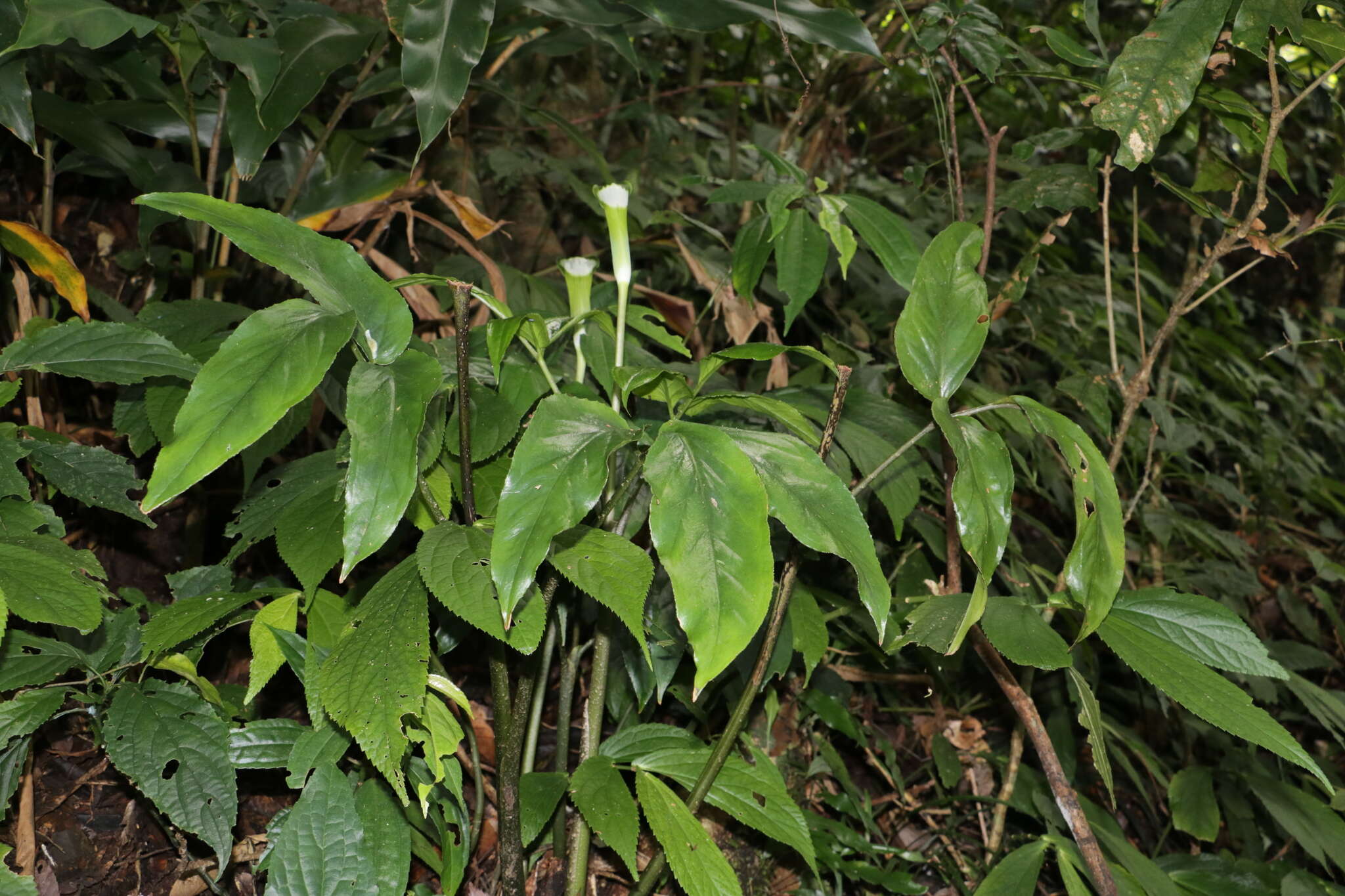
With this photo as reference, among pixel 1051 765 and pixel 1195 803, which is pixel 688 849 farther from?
pixel 1195 803

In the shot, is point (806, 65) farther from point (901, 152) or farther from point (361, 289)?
point (361, 289)

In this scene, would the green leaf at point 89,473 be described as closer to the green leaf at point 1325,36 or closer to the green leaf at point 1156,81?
the green leaf at point 1156,81

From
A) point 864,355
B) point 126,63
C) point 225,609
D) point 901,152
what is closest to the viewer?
point 225,609

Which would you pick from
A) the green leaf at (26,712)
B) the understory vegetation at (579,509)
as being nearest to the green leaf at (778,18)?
the understory vegetation at (579,509)

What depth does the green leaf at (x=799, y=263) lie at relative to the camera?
4.66 ft

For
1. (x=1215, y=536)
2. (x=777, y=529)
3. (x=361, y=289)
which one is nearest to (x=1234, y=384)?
(x=1215, y=536)

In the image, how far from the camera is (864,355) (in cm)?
Result: 173

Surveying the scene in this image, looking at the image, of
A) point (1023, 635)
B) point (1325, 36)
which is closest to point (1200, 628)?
point (1023, 635)

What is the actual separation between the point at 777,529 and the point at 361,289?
2.35ft

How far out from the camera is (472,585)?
923mm

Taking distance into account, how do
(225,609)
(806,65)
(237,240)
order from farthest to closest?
1. (806,65)
2. (225,609)
3. (237,240)

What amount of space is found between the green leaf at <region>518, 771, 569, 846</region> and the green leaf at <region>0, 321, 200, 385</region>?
65 centimetres

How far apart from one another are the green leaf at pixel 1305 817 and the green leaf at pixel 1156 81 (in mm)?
1170

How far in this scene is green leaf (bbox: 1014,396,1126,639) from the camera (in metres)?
1.03
